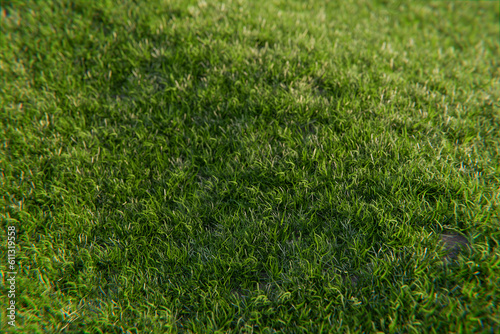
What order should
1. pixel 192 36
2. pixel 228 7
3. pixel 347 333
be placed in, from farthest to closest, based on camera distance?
pixel 228 7, pixel 192 36, pixel 347 333

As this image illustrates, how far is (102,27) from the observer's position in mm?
6312

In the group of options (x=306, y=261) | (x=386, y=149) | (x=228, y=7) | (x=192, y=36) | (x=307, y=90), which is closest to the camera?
(x=306, y=261)

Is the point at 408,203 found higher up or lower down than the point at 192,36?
lower down

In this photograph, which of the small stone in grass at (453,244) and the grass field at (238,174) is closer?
the grass field at (238,174)

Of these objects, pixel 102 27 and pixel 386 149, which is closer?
pixel 386 149

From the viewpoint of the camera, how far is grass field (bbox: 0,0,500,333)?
3.42m

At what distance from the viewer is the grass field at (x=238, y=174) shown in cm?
342

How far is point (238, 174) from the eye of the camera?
4.50 m

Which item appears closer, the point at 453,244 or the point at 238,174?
the point at 453,244

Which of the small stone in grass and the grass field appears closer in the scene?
the grass field

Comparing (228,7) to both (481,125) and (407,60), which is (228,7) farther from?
(481,125)

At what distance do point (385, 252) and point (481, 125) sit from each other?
285 cm

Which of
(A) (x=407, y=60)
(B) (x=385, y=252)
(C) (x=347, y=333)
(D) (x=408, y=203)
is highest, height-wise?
(A) (x=407, y=60)

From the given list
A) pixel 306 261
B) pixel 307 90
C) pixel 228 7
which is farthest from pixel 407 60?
pixel 306 261
